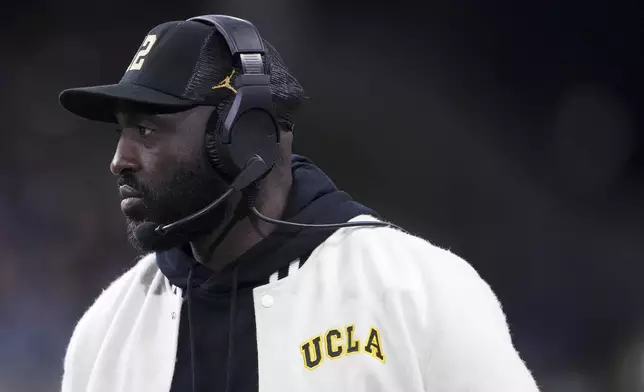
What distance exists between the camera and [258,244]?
101 centimetres

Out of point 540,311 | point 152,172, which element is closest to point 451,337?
point 152,172

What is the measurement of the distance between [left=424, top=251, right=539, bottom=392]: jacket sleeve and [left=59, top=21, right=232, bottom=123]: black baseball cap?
1.25 feet

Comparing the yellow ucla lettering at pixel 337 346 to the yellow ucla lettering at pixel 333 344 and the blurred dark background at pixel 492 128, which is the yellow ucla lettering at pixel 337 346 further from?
the blurred dark background at pixel 492 128

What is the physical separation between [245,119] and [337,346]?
0.31 meters

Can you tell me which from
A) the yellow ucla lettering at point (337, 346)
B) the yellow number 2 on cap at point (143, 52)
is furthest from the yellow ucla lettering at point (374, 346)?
the yellow number 2 on cap at point (143, 52)

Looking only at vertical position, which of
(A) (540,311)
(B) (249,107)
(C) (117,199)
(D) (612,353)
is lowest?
(D) (612,353)

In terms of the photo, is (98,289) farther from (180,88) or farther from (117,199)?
(180,88)

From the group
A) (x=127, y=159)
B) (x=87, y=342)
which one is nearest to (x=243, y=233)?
(x=127, y=159)

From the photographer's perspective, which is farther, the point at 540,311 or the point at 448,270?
the point at 540,311

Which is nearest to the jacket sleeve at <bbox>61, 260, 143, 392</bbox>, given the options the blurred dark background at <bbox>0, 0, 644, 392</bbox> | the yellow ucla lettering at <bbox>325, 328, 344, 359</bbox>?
the yellow ucla lettering at <bbox>325, 328, 344, 359</bbox>

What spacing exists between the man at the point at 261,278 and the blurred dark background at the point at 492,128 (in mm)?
891

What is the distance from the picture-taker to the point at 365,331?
91cm

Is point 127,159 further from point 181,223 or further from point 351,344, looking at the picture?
point 351,344

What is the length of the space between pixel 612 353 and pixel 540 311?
7.8 inches
